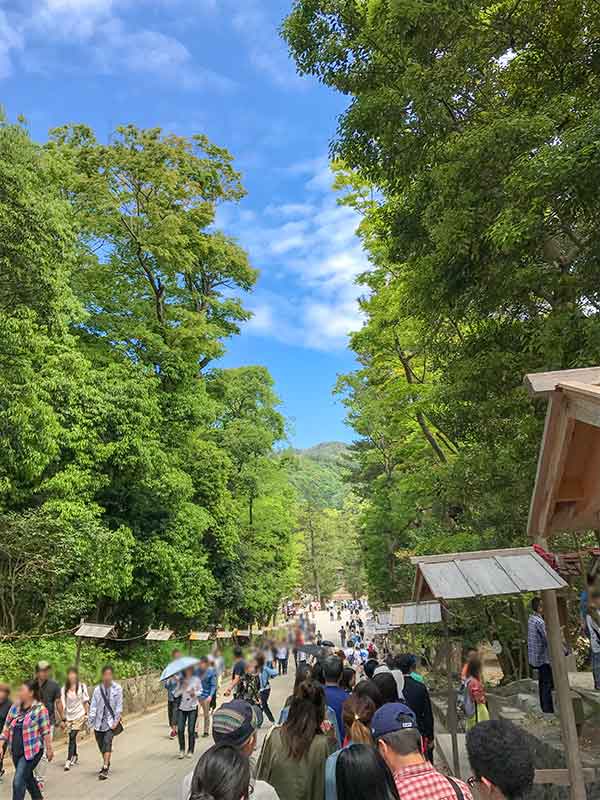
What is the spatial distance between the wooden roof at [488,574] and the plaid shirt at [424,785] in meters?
1.95

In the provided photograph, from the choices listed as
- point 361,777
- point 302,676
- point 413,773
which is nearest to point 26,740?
point 302,676

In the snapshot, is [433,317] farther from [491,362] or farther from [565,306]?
[565,306]

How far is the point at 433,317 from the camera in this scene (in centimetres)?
895

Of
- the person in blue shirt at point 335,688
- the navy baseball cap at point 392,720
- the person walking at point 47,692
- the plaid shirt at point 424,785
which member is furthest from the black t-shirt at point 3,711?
the plaid shirt at point 424,785

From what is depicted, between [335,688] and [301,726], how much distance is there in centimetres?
157

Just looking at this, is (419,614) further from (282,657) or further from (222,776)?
(282,657)

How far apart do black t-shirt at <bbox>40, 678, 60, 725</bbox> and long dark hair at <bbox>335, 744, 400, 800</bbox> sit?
7173 millimetres

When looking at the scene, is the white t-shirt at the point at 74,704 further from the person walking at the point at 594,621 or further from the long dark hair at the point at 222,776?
the long dark hair at the point at 222,776

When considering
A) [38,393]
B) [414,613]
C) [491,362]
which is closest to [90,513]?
[38,393]

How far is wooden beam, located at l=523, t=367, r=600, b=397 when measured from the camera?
373cm

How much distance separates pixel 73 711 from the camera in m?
8.63

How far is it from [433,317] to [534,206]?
327 cm

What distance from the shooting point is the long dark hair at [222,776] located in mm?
2066

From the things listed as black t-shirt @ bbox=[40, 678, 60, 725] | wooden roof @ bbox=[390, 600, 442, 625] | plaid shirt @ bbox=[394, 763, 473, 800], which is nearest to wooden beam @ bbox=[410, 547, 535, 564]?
plaid shirt @ bbox=[394, 763, 473, 800]
